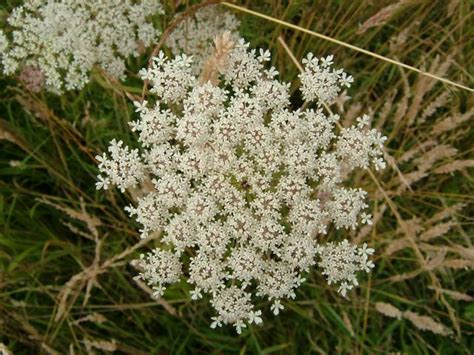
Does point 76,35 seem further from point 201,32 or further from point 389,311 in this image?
point 389,311

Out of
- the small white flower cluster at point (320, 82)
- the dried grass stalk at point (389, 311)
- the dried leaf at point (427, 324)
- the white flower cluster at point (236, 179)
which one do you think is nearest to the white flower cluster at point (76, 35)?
the white flower cluster at point (236, 179)

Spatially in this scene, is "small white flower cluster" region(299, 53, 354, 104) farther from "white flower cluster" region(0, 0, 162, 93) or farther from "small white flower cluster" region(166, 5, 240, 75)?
"white flower cluster" region(0, 0, 162, 93)

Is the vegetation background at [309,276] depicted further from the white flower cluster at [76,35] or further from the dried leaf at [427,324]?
the dried leaf at [427,324]

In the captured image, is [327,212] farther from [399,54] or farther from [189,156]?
[399,54]

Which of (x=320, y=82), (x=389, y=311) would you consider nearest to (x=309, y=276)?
(x=389, y=311)

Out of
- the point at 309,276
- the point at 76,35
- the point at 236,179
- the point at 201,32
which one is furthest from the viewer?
the point at 309,276

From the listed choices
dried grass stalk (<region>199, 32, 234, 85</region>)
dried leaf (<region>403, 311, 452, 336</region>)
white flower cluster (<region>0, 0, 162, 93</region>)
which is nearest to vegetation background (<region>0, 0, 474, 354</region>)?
white flower cluster (<region>0, 0, 162, 93</region>)

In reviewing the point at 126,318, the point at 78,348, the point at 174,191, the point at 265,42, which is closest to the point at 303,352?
the point at 126,318
